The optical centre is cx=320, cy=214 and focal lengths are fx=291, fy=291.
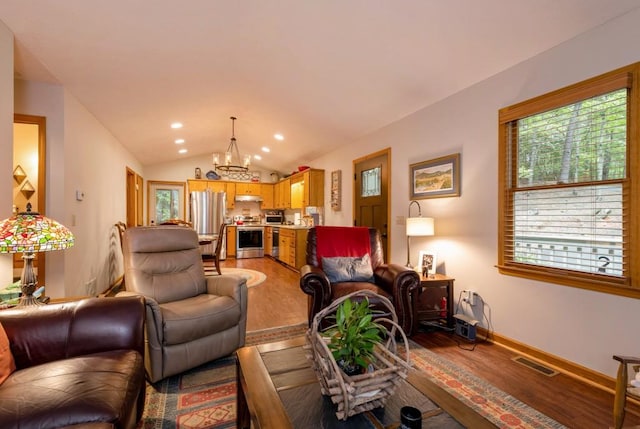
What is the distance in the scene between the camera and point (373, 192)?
443 centimetres

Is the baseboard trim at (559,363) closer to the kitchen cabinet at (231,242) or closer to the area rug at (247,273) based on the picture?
the area rug at (247,273)

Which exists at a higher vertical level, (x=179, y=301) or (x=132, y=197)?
(x=132, y=197)

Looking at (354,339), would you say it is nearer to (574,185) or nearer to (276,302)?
(574,185)

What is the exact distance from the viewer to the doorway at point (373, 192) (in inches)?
163

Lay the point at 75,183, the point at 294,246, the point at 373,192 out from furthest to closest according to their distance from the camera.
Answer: the point at 294,246 < the point at 373,192 < the point at 75,183

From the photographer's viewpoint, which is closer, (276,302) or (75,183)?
(75,183)

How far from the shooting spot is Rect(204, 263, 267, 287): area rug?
4.88 meters

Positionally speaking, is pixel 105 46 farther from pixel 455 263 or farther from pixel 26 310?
pixel 455 263

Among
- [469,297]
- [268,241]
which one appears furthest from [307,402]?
[268,241]

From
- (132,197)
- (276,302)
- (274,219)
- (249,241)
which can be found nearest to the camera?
(276,302)

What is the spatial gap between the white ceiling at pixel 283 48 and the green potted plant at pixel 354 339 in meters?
2.12

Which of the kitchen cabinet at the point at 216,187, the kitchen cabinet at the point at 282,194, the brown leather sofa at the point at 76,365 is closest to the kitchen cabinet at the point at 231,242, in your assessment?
the kitchen cabinet at the point at 216,187

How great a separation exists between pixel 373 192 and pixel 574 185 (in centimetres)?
252

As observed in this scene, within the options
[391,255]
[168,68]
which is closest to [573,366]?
[391,255]
